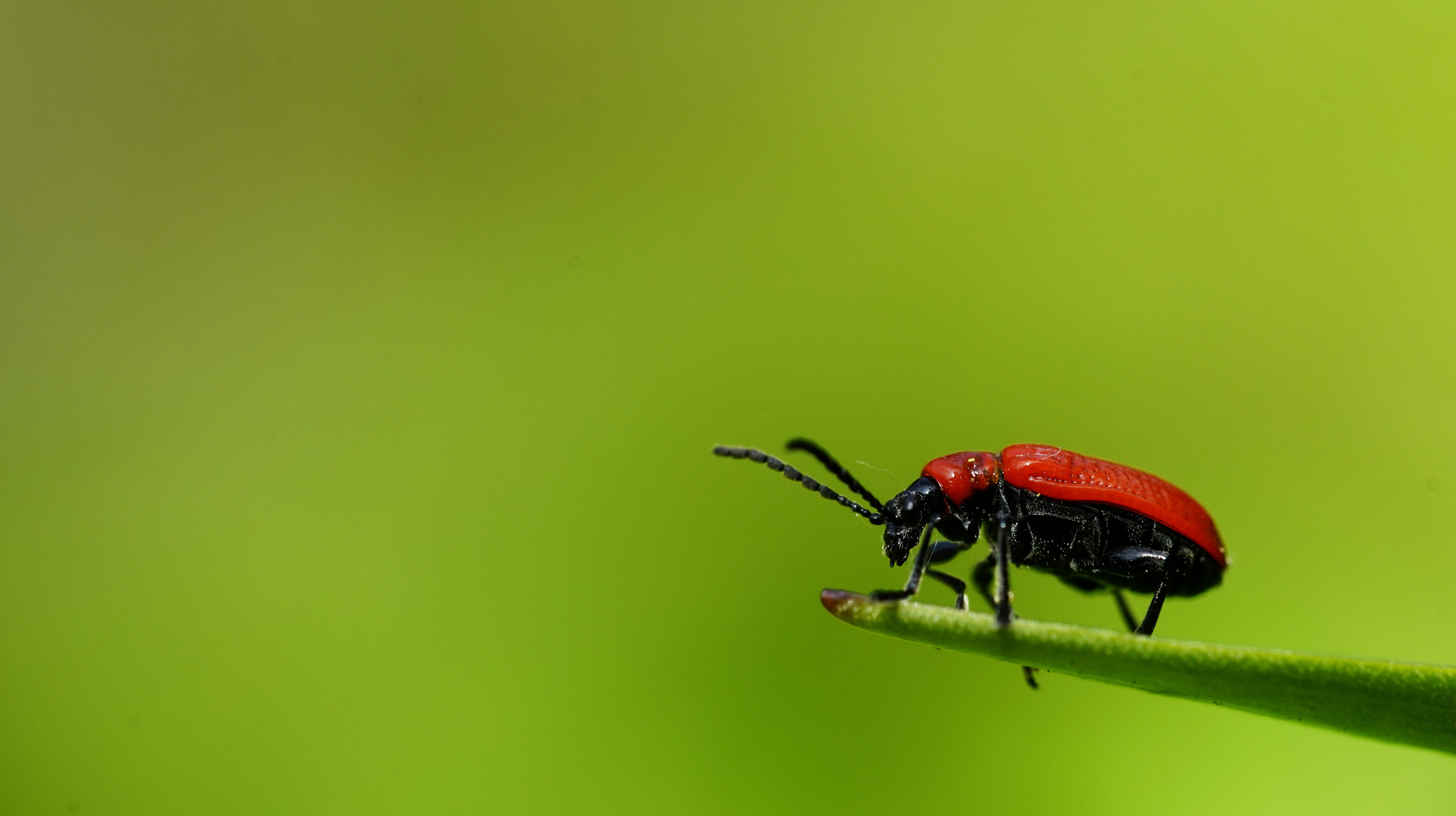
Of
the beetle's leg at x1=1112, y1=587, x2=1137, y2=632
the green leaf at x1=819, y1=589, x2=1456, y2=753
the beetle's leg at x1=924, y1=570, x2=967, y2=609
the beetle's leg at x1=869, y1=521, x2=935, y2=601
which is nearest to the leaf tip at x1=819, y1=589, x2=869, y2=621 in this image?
the green leaf at x1=819, y1=589, x2=1456, y2=753

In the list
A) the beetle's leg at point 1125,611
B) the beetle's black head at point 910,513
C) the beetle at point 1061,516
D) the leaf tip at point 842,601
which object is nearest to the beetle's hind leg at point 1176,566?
the beetle at point 1061,516

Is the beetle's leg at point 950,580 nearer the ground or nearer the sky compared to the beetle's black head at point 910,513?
nearer the ground

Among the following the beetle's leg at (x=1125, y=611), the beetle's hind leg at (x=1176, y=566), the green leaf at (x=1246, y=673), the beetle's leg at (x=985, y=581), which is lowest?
the beetle's leg at (x=1125, y=611)

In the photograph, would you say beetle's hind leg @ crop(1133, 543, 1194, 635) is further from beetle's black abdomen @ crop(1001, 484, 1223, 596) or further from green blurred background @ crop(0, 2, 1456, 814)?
green blurred background @ crop(0, 2, 1456, 814)

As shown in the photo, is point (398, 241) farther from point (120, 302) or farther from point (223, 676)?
point (223, 676)

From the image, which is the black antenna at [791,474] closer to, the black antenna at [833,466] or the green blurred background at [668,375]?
the black antenna at [833,466]

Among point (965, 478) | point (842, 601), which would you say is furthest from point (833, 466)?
point (842, 601)
